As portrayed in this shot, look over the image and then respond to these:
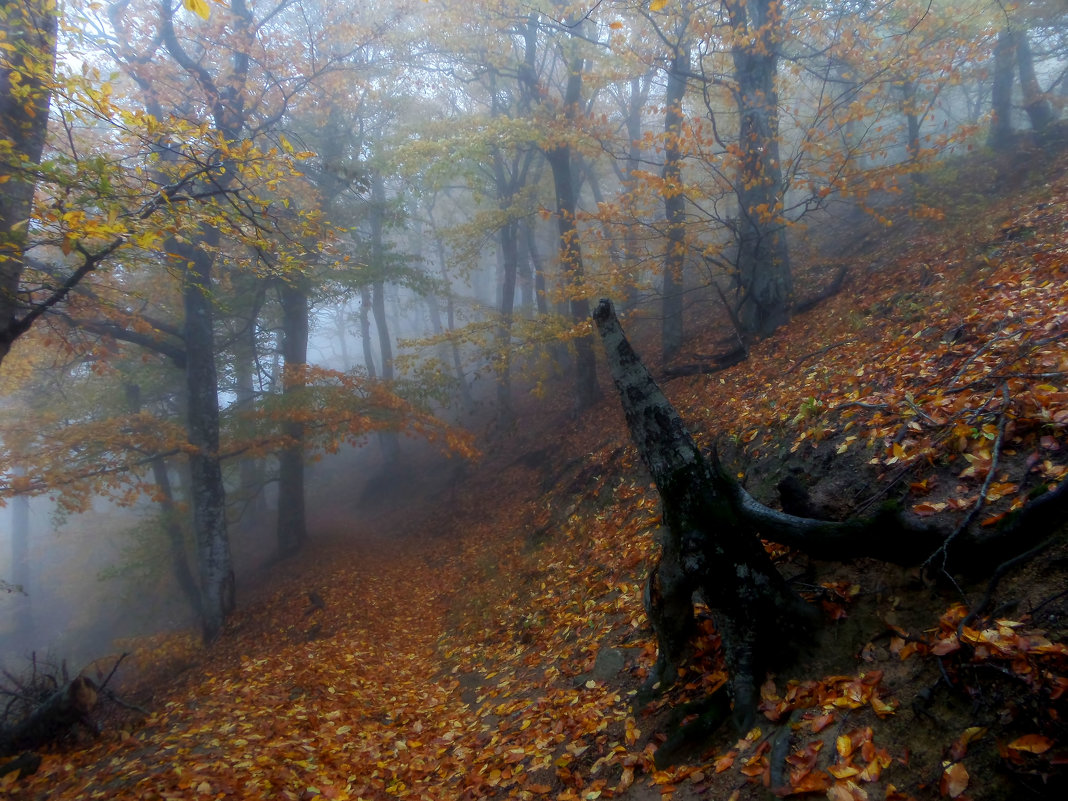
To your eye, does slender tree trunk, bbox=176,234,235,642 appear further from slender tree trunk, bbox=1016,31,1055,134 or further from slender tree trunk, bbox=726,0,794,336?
slender tree trunk, bbox=1016,31,1055,134

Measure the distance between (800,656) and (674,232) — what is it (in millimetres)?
9960

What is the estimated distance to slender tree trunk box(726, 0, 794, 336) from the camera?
916 cm

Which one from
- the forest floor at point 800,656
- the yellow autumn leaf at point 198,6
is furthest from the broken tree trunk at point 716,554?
the yellow autumn leaf at point 198,6

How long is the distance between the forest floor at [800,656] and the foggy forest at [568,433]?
1.4 inches

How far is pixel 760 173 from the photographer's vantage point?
938 centimetres

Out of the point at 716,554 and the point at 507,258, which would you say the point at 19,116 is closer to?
the point at 716,554

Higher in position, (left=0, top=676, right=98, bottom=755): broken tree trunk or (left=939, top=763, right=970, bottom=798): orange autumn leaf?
(left=939, top=763, right=970, bottom=798): orange autumn leaf

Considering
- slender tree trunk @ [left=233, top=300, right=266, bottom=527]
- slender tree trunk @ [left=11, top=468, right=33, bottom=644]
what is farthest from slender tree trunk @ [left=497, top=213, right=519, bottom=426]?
slender tree trunk @ [left=11, top=468, right=33, bottom=644]

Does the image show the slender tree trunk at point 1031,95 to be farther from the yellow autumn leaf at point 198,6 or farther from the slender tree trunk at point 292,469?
the slender tree trunk at point 292,469

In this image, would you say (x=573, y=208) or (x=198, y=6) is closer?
(x=198, y=6)

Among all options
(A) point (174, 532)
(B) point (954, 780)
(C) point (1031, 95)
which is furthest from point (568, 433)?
(C) point (1031, 95)

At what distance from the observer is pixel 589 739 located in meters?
4.38

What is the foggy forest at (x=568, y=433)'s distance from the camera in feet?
11.2

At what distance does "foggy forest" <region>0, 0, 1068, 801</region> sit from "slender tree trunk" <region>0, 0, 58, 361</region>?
0.05m
